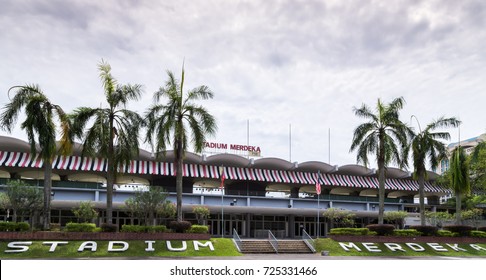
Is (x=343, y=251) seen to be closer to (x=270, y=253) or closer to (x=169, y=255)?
(x=270, y=253)

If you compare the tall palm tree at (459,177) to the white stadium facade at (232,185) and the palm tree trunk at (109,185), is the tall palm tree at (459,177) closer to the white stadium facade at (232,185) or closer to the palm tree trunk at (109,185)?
the white stadium facade at (232,185)

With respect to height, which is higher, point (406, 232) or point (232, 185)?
point (232, 185)

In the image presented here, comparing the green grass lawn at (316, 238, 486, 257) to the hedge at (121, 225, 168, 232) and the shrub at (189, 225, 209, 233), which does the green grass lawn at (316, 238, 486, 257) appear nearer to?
the shrub at (189, 225, 209, 233)

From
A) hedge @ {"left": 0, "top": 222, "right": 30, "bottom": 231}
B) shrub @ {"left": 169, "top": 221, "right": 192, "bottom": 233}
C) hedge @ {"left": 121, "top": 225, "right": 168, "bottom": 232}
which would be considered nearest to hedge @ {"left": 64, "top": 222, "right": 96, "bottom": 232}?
hedge @ {"left": 121, "top": 225, "right": 168, "bottom": 232}

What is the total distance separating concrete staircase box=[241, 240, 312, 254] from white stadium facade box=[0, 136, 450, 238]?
680 cm

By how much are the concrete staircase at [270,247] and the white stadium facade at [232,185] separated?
6.80 metres

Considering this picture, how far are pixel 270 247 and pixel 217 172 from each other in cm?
1846

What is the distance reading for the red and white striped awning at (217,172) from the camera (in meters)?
52.5

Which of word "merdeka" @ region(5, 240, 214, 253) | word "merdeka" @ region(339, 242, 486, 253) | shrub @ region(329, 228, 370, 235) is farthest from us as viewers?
shrub @ region(329, 228, 370, 235)

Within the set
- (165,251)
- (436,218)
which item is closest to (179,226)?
(165,251)

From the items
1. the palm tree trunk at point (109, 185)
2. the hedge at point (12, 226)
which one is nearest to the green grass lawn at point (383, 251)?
the palm tree trunk at point (109, 185)

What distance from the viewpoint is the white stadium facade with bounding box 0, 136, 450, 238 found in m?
51.4

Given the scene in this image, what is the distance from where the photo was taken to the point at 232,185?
64.7m

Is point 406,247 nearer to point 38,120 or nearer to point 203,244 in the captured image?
point 203,244
